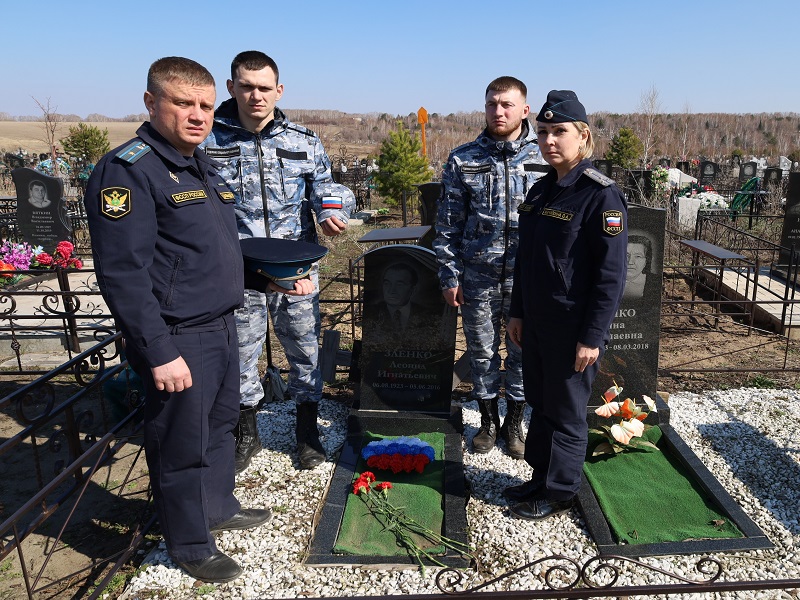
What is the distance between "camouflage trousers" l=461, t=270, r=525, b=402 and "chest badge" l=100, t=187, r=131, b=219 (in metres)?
2.23

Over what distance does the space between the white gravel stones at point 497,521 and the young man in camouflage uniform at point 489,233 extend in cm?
46

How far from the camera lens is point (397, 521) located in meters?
3.31

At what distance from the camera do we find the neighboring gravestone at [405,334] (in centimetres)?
423

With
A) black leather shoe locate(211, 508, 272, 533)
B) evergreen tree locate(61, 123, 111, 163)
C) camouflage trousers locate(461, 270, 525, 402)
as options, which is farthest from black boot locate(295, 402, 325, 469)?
evergreen tree locate(61, 123, 111, 163)

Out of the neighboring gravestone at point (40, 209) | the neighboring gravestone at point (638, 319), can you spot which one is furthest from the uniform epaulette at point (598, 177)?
the neighboring gravestone at point (40, 209)

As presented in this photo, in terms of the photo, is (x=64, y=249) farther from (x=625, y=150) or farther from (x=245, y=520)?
(x=625, y=150)

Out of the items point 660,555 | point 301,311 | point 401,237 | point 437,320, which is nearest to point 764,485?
point 660,555

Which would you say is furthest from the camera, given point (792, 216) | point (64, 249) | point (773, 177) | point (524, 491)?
point (773, 177)

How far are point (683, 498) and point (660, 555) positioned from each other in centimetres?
58

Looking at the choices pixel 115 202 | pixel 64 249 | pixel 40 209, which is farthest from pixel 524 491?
pixel 40 209

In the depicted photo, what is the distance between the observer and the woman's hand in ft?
9.62

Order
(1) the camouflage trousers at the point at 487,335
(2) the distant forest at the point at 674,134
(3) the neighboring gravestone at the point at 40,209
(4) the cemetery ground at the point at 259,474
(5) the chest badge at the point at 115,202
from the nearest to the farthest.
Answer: (5) the chest badge at the point at 115,202, (4) the cemetery ground at the point at 259,474, (1) the camouflage trousers at the point at 487,335, (3) the neighboring gravestone at the point at 40,209, (2) the distant forest at the point at 674,134

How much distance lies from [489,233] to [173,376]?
214 cm

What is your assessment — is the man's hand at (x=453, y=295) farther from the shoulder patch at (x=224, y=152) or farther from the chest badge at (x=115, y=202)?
the chest badge at (x=115, y=202)
